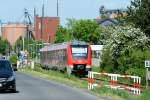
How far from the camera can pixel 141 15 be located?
55031 millimetres

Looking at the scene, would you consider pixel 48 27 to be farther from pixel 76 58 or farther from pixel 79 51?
pixel 76 58

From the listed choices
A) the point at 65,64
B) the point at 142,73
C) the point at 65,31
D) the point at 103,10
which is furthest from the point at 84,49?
the point at 103,10

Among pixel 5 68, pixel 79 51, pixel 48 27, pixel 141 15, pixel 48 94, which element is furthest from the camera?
pixel 48 27

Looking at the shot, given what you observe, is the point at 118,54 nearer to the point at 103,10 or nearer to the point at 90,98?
the point at 90,98

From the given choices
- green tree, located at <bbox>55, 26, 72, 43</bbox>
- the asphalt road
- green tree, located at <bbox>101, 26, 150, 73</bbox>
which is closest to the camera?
the asphalt road

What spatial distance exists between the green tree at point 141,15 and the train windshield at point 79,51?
567 cm

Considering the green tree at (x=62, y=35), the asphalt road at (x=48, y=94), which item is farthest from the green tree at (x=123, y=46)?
the green tree at (x=62, y=35)

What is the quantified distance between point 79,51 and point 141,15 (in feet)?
23.4

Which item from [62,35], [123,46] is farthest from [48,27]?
[123,46]

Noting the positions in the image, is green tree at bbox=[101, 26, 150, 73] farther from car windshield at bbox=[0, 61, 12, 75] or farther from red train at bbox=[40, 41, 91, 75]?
car windshield at bbox=[0, 61, 12, 75]

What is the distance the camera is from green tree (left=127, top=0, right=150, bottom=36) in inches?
2151

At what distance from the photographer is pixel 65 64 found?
57.1m

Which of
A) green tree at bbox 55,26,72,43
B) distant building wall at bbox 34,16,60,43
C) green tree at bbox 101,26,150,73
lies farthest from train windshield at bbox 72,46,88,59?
distant building wall at bbox 34,16,60,43

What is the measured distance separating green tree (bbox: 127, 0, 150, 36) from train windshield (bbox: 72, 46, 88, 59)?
18.6 feet
